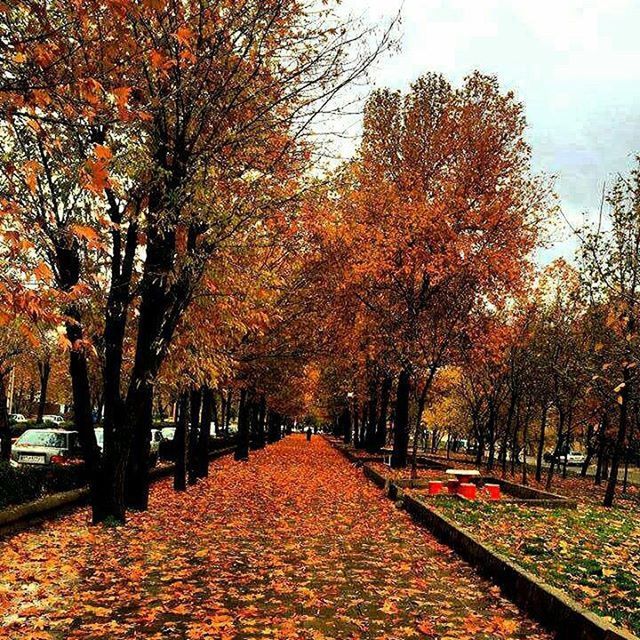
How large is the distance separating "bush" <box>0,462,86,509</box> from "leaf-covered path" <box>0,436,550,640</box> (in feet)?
2.65

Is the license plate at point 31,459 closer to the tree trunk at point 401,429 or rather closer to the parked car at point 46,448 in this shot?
the parked car at point 46,448

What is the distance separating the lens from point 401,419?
93.6ft

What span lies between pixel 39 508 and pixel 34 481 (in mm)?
→ 762

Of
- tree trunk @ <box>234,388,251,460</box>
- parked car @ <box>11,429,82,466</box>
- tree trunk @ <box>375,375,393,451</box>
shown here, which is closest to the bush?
parked car @ <box>11,429,82,466</box>

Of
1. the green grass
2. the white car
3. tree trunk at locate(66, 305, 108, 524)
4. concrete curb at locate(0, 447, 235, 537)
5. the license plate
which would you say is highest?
tree trunk at locate(66, 305, 108, 524)

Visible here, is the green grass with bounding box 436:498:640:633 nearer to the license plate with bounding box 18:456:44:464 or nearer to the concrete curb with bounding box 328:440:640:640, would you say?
the concrete curb with bounding box 328:440:640:640

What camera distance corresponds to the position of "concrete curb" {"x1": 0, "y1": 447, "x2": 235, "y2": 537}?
11.1m

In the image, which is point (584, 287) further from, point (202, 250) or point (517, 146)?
point (202, 250)

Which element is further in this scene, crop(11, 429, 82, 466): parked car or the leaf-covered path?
crop(11, 429, 82, 466): parked car

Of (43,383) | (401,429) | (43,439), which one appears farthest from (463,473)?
(43,383)

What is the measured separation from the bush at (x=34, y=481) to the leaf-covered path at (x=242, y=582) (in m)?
0.81

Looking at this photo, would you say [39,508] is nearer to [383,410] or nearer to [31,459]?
[31,459]

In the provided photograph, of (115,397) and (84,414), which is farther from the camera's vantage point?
(84,414)

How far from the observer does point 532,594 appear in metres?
7.36
